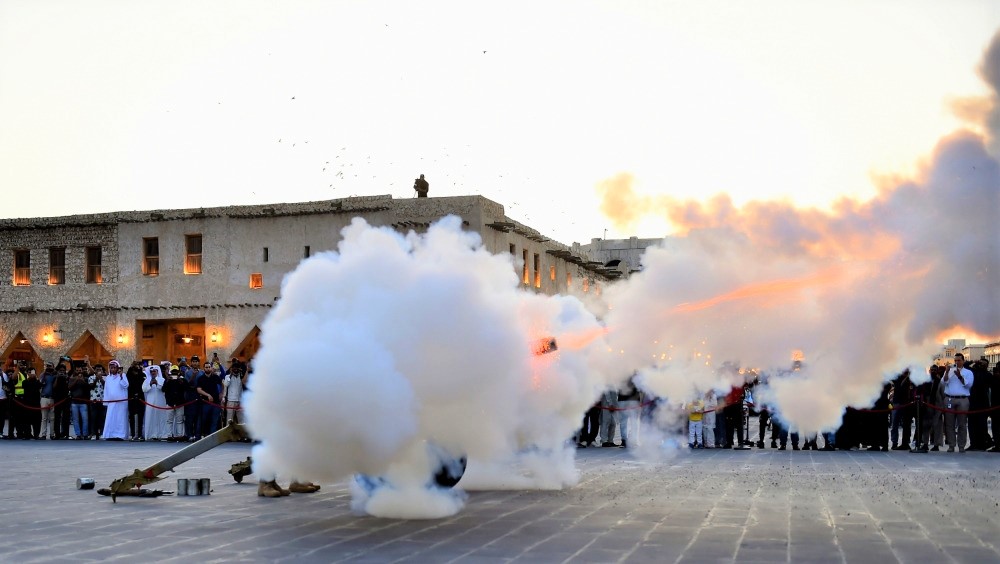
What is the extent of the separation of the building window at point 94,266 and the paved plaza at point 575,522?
30.8m

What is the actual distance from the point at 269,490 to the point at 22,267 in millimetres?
38670

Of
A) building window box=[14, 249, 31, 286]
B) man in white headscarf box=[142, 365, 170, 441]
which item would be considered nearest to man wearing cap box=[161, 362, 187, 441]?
man in white headscarf box=[142, 365, 170, 441]

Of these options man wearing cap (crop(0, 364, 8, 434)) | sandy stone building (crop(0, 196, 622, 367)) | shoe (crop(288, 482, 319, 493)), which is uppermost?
sandy stone building (crop(0, 196, 622, 367))

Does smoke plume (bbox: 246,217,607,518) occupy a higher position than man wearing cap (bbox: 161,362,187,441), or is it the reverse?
smoke plume (bbox: 246,217,607,518)

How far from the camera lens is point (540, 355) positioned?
14922 millimetres

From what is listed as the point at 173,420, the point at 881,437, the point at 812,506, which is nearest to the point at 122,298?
the point at 173,420

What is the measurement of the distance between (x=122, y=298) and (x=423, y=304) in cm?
3784

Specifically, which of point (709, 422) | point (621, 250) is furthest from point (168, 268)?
point (621, 250)

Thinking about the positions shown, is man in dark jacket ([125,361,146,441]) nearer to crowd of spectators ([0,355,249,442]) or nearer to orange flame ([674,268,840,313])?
crowd of spectators ([0,355,249,442])

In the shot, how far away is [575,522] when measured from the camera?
12.0 meters

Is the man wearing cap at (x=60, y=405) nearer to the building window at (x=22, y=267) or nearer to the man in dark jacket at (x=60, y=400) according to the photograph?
the man in dark jacket at (x=60, y=400)

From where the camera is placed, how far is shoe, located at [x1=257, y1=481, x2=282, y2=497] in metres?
14.6

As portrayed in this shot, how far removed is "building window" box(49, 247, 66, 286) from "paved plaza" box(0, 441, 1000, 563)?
31680mm

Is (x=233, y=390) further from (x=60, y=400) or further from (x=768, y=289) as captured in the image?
(x=768, y=289)
